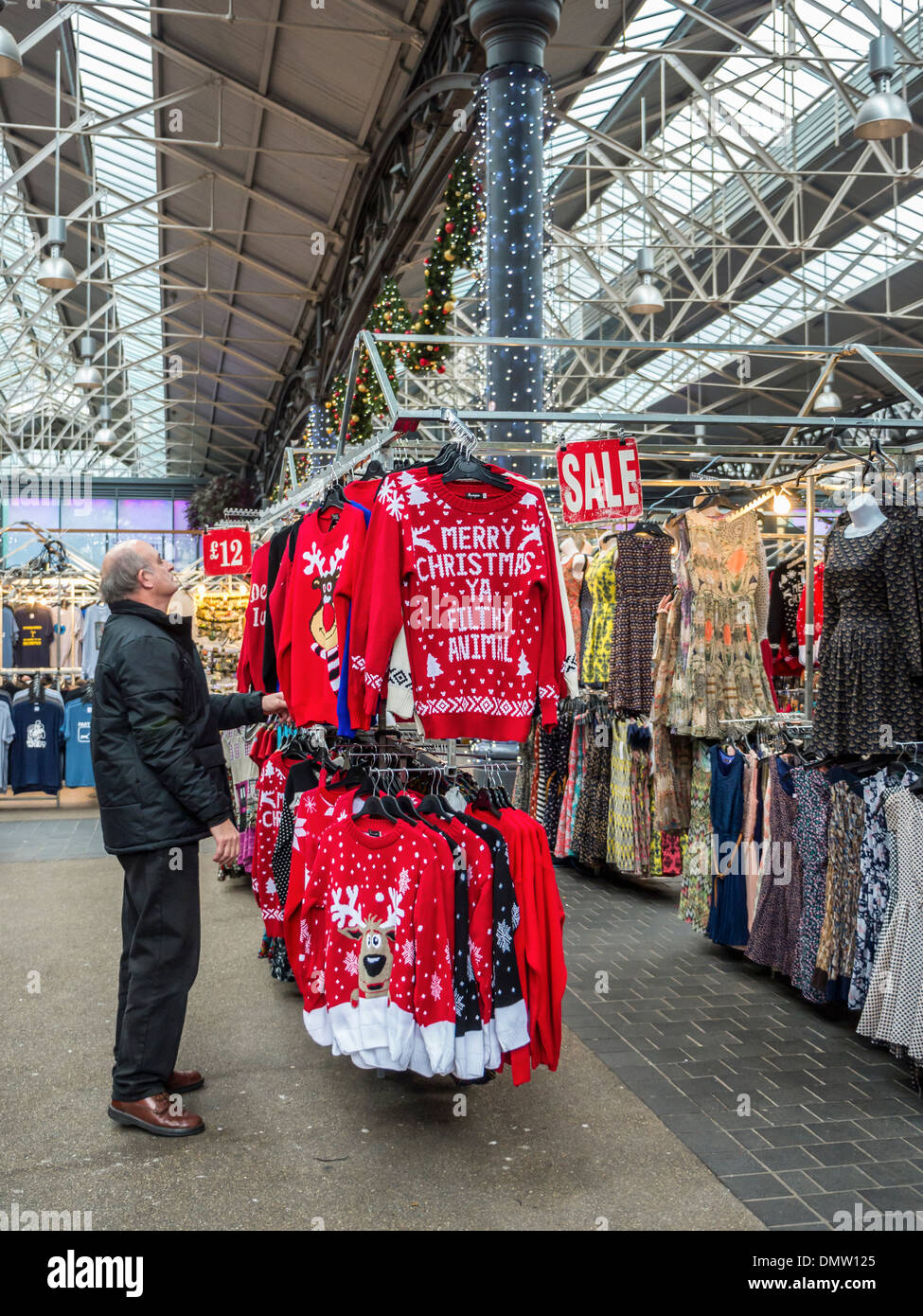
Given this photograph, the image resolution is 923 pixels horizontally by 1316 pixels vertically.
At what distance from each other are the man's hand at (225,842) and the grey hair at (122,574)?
0.79m

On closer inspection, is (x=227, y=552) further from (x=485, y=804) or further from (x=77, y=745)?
(x=485, y=804)

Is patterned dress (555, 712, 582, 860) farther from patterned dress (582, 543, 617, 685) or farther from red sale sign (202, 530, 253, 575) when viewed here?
red sale sign (202, 530, 253, 575)

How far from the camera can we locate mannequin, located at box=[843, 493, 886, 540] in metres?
4.13

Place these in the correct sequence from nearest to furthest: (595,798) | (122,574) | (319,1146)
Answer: (319,1146) < (122,574) < (595,798)

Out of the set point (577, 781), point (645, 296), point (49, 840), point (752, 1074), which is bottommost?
point (752, 1074)

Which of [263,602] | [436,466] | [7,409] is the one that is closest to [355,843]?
[436,466]

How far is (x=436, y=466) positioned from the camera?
133 inches

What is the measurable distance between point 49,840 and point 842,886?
20.4ft

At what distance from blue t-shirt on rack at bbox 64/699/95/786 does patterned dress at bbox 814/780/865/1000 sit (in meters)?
7.22

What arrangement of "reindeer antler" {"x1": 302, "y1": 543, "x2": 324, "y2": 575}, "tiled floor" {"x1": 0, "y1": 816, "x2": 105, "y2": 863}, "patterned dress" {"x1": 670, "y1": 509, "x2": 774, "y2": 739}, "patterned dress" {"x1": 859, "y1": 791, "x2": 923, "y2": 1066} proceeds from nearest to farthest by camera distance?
1. "patterned dress" {"x1": 859, "y1": 791, "x2": 923, "y2": 1066}
2. "reindeer antler" {"x1": 302, "y1": 543, "x2": 324, "y2": 575}
3. "patterned dress" {"x1": 670, "y1": 509, "x2": 774, "y2": 739}
4. "tiled floor" {"x1": 0, "y1": 816, "x2": 105, "y2": 863}

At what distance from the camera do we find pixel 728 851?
4.93 metres

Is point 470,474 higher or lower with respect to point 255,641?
higher

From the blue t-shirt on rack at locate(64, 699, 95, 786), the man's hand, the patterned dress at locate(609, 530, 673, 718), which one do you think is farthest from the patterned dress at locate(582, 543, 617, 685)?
the blue t-shirt on rack at locate(64, 699, 95, 786)

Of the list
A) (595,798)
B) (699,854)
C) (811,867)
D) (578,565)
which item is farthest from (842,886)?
(578,565)
